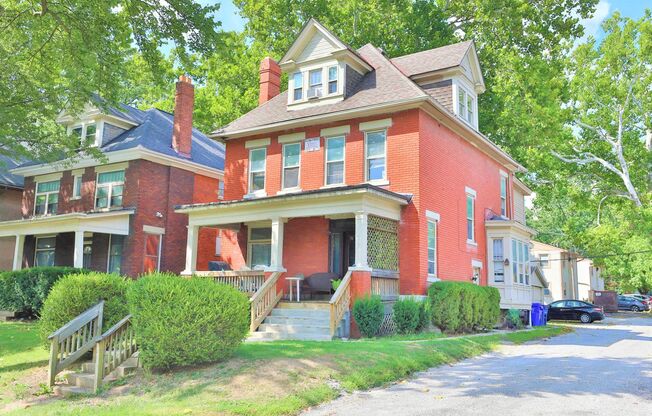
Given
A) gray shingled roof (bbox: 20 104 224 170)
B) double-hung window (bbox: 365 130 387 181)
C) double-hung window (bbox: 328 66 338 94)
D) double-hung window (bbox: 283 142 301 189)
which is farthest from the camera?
gray shingled roof (bbox: 20 104 224 170)

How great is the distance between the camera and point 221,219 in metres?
19.2

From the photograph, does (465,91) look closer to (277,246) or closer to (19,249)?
(277,246)

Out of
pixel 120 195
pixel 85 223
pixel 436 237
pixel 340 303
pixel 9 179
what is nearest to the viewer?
pixel 340 303

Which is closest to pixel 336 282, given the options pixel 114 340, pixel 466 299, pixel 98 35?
pixel 466 299

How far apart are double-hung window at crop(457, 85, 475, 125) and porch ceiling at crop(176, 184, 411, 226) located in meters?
5.69

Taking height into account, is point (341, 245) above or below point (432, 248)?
above

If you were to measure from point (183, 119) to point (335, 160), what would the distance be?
10170mm

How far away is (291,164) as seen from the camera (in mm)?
20578

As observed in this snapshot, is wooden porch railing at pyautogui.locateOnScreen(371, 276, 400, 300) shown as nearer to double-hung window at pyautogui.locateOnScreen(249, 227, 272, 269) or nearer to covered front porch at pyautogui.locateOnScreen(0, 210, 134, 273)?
double-hung window at pyautogui.locateOnScreen(249, 227, 272, 269)

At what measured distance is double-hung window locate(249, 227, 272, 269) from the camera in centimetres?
2098

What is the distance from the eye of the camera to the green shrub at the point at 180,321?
927 cm

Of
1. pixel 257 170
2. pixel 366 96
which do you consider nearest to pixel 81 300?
pixel 257 170

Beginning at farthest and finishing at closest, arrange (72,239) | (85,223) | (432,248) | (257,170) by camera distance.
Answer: (72,239)
(85,223)
(257,170)
(432,248)

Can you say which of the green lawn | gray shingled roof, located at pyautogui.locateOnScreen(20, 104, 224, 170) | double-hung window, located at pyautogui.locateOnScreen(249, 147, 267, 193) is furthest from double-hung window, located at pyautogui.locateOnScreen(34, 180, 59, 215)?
the green lawn
